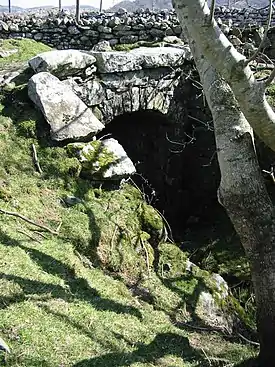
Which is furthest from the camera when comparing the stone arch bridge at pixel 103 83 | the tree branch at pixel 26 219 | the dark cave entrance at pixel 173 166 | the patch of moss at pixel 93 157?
the dark cave entrance at pixel 173 166

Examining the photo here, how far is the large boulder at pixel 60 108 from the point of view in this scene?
6.58 m

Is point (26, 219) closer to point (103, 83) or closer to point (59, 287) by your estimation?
point (59, 287)

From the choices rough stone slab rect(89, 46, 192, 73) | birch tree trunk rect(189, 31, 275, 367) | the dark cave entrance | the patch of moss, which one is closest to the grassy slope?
the patch of moss

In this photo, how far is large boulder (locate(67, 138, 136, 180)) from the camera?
6492 millimetres

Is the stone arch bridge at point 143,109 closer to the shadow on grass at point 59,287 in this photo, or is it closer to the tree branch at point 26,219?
the tree branch at point 26,219

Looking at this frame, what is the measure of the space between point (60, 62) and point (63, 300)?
12.9 feet

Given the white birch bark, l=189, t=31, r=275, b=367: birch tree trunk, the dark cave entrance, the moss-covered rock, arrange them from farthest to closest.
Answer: the dark cave entrance
the moss-covered rock
l=189, t=31, r=275, b=367: birch tree trunk
the white birch bark

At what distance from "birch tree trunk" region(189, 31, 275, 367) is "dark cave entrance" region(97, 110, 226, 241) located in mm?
5239

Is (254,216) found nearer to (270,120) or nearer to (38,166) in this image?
(270,120)

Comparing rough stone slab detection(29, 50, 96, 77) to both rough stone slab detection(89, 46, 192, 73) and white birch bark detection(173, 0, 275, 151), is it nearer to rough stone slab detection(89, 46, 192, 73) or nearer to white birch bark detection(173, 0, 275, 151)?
rough stone slab detection(89, 46, 192, 73)

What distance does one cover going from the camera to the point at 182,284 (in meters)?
5.70

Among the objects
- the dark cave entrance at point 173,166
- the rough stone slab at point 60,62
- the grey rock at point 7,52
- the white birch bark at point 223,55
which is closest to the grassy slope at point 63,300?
the rough stone slab at point 60,62

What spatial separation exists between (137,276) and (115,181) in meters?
1.60

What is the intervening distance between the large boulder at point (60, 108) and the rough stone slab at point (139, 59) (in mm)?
933
